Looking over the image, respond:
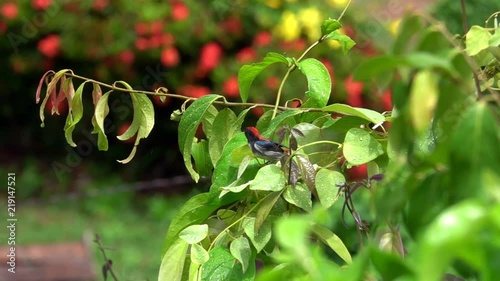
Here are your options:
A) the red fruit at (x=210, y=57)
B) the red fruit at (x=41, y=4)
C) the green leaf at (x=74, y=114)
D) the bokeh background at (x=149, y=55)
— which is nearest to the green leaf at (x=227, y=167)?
the green leaf at (x=74, y=114)

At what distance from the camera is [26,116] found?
6461mm

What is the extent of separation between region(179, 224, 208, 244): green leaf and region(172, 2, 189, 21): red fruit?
15.2ft

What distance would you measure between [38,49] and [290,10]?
5.76 feet

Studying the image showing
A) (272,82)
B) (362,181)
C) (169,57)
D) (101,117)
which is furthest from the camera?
(169,57)

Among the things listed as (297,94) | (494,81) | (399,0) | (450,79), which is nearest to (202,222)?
(494,81)

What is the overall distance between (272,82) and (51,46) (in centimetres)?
151

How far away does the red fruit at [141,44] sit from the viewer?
5.66 meters

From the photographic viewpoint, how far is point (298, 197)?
1168mm

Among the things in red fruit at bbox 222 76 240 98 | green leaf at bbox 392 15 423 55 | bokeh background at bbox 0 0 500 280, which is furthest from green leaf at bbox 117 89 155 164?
red fruit at bbox 222 76 240 98

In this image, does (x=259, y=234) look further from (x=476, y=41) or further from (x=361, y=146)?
(x=476, y=41)

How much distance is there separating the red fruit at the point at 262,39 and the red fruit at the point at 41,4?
1413 mm

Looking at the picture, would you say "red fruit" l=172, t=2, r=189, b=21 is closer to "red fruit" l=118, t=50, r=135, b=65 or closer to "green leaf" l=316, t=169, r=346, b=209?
"red fruit" l=118, t=50, r=135, b=65

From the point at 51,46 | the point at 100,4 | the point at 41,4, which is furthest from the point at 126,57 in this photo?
the point at 41,4

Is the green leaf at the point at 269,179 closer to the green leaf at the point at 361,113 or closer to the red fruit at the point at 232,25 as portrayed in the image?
the green leaf at the point at 361,113
